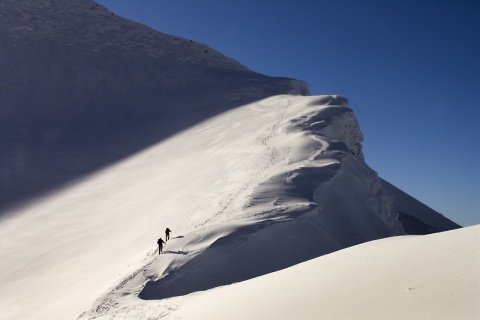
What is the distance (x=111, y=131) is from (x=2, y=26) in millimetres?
24080

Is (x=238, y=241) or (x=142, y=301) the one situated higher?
(x=238, y=241)

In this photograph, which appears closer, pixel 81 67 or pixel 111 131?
pixel 111 131

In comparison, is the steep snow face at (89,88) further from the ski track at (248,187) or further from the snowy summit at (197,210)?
the ski track at (248,187)

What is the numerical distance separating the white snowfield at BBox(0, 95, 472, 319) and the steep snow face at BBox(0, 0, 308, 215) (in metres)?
4.88

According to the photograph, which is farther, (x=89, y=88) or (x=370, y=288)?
(x=89, y=88)

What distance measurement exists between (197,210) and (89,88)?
3032 cm

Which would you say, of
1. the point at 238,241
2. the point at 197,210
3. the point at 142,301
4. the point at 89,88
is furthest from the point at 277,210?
the point at 89,88

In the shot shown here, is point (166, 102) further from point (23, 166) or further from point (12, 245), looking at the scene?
point (12, 245)

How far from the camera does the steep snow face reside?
101 ft

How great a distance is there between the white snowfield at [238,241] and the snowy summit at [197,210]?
0.18 ft

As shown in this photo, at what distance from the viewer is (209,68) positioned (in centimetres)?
5097

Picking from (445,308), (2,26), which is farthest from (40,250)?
(2,26)

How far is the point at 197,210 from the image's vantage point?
16.6 m

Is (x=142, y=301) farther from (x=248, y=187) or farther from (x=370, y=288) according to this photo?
(x=248, y=187)
